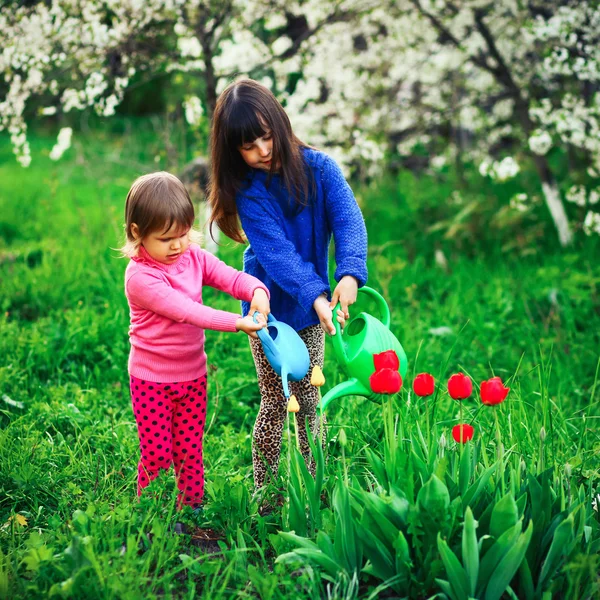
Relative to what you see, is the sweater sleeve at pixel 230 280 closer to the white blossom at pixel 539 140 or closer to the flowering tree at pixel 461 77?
the flowering tree at pixel 461 77

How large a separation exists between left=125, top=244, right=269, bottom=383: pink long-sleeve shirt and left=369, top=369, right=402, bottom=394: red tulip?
575 mm

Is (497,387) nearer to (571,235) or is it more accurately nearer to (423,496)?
(423,496)

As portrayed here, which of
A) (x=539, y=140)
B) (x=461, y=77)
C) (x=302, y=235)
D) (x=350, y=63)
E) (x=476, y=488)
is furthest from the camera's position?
(x=461, y=77)

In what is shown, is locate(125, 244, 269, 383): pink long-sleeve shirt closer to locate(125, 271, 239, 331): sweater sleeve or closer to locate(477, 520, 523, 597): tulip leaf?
locate(125, 271, 239, 331): sweater sleeve

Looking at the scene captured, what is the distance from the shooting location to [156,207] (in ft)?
7.25

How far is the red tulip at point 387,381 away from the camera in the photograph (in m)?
1.82

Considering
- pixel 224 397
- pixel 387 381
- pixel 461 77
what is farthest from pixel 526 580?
pixel 461 77

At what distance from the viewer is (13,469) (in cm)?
261

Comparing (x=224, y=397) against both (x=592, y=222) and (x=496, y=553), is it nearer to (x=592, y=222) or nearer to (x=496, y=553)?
(x=496, y=553)

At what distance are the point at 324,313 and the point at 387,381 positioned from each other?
19.4 inches

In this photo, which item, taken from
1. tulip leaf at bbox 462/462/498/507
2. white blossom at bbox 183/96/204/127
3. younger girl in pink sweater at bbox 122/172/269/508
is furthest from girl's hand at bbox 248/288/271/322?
white blossom at bbox 183/96/204/127

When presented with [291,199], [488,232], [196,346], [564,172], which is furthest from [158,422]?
[564,172]

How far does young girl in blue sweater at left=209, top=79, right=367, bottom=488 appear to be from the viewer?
7.50ft

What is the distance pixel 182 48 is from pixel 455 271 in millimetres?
2444
